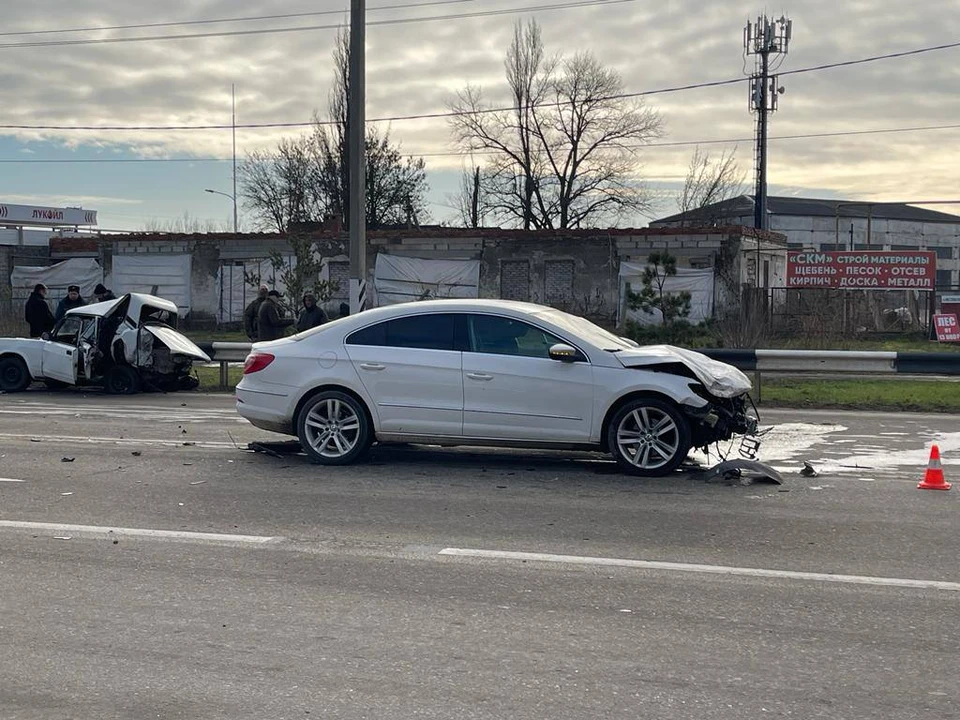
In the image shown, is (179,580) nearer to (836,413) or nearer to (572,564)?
(572,564)

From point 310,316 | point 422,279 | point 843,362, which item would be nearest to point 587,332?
point 843,362

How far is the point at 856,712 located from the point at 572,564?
2.52 m

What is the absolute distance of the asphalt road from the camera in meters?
4.65

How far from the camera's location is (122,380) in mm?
17844

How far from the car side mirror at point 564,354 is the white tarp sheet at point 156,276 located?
27.0m

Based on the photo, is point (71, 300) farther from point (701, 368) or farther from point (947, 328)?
point (947, 328)

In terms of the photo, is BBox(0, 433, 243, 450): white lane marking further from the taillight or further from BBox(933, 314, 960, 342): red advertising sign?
BBox(933, 314, 960, 342): red advertising sign

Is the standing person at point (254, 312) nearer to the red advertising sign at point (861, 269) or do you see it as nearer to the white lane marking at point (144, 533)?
the white lane marking at point (144, 533)

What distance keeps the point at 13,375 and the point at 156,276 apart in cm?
1744

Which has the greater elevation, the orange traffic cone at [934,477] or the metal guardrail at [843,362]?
the metal guardrail at [843,362]

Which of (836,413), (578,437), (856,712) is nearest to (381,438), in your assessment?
(578,437)

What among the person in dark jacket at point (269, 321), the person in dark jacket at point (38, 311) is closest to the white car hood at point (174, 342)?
the person in dark jacket at point (269, 321)

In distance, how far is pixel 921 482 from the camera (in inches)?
371

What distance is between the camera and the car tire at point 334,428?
1023 cm
